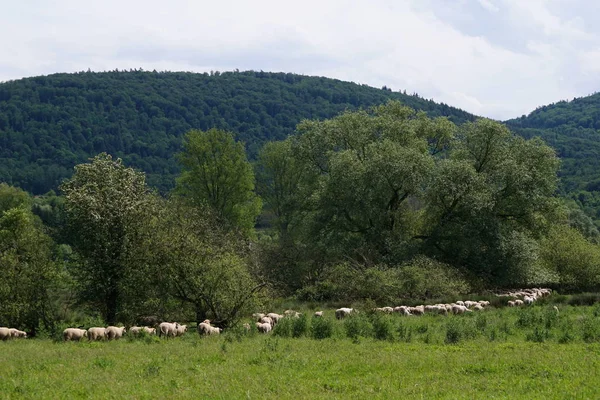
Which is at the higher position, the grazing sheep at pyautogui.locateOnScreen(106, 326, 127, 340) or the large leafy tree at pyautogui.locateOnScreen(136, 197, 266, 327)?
the large leafy tree at pyautogui.locateOnScreen(136, 197, 266, 327)

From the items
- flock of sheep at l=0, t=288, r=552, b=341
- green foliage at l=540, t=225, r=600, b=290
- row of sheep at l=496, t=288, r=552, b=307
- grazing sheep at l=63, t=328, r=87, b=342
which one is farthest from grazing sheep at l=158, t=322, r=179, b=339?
green foliage at l=540, t=225, r=600, b=290

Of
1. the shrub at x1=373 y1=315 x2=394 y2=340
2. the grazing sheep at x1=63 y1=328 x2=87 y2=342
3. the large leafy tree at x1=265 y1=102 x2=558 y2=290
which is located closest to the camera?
the shrub at x1=373 y1=315 x2=394 y2=340

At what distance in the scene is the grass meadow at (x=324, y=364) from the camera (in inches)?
491

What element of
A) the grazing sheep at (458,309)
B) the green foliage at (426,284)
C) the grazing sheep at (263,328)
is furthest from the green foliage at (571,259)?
the grazing sheep at (263,328)

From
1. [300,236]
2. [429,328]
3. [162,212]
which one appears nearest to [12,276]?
[162,212]

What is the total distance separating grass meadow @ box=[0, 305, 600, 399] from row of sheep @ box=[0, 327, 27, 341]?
5.96 ft

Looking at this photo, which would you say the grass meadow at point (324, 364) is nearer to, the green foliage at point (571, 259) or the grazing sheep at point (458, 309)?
the grazing sheep at point (458, 309)

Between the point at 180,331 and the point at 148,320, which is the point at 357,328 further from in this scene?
the point at 148,320

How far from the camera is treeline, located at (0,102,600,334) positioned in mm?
26594

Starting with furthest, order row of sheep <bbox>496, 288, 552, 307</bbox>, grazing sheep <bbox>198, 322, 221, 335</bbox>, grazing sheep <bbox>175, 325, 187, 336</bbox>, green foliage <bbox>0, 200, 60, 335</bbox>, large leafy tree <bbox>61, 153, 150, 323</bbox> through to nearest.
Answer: row of sheep <bbox>496, 288, 552, 307</bbox> < large leafy tree <bbox>61, 153, 150, 323</bbox> < green foliage <bbox>0, 200, 60, 335</bbox> < grazing sheep <bbox>175, 325, 187, 336</bbox> < grazing sheep <bbox>198, 322, 221, 335</bbox>

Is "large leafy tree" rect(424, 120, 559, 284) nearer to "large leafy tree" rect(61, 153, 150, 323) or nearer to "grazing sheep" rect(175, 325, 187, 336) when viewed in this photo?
"large leafy tree" rect(61, 153, 150, 323)

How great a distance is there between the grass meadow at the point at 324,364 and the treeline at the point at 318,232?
525 centimetres

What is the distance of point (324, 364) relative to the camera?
15.4m

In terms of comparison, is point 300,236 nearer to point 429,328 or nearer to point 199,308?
point 199,308
